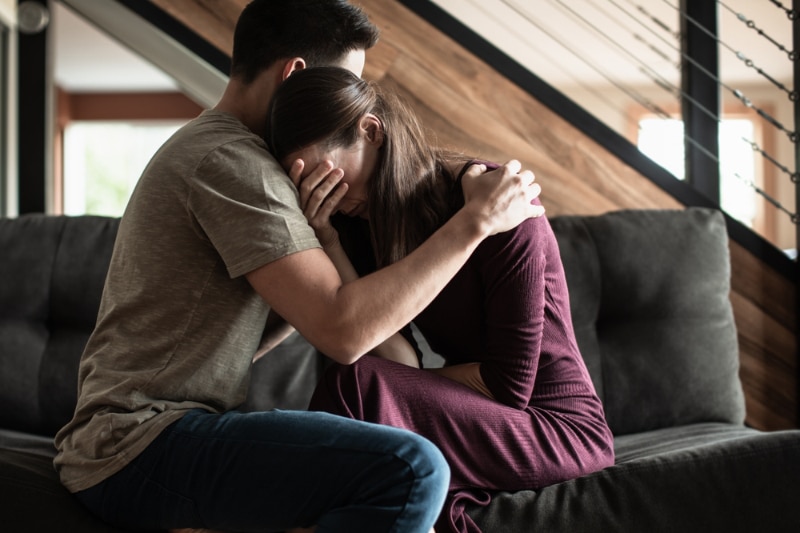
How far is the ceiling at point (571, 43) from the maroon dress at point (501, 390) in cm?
310

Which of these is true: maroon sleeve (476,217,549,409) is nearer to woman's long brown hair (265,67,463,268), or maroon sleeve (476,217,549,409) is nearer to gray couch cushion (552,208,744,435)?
woman's long brown hair (265,67,463,268)

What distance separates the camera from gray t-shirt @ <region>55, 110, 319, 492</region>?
3.83ft

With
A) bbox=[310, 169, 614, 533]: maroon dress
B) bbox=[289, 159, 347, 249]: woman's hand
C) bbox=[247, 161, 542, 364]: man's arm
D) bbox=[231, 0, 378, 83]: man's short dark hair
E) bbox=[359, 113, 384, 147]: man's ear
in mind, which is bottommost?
bbox=[310, 169, 614, 533]: maroon dress

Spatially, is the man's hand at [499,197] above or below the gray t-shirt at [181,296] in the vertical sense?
above

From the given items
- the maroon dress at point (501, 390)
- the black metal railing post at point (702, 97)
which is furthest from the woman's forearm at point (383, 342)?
the black metal railing post at point (702, 97)

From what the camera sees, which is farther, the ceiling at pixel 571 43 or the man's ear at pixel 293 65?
the ceiling at pixel 571 43

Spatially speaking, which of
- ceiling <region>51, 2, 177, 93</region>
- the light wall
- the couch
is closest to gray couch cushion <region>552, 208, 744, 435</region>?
the couch

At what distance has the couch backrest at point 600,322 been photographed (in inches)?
71.9

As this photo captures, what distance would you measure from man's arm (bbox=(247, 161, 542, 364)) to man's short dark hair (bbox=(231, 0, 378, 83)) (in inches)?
16.3

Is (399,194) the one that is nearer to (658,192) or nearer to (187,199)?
(187,199)

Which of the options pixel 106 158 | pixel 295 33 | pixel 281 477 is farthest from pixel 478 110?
pixel 106 158

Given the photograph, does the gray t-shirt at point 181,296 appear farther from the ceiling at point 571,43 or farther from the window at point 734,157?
the window at point 734,157

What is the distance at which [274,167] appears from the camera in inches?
48.4

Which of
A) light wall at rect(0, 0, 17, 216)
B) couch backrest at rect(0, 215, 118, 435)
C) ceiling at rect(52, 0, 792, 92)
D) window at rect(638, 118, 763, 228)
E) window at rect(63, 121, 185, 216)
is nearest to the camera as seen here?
couch backrest at rect(0, 215, 118, 435)
